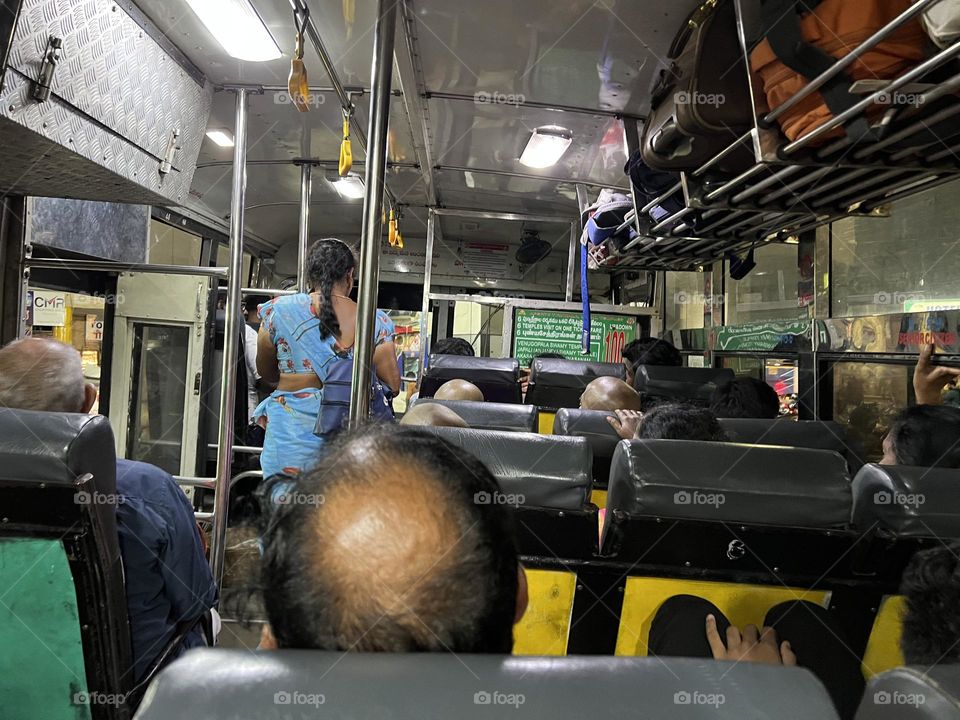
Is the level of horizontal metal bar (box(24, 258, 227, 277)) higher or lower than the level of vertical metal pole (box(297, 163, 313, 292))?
lower

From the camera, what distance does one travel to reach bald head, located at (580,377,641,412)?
404 centimetres

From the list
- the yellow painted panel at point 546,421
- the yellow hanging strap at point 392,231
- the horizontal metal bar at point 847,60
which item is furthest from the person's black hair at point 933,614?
the yellow hanging strap at point 392,231

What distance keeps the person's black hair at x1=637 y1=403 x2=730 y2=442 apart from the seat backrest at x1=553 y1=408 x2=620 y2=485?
0.37 meters

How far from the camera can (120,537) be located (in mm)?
1804

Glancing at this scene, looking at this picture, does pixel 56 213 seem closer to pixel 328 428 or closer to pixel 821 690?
pixel 328 428

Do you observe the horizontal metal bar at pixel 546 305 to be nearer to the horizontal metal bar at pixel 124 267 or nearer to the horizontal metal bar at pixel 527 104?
the horizontal metal bar at pixel 527 104

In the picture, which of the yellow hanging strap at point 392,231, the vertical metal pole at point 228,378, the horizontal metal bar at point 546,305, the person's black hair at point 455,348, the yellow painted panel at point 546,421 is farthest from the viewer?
the person's black hair at point 455,348

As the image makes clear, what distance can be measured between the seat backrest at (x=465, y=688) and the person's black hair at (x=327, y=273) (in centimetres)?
245

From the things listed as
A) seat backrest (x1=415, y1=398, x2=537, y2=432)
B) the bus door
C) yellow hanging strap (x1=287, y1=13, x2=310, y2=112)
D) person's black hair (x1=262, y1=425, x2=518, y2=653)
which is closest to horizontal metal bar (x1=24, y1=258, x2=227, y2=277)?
the bus door

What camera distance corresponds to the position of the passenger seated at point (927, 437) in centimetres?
252

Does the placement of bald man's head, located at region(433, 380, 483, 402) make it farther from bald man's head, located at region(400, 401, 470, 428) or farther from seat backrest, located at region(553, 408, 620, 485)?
bald man's head, located at region(400, 401, 470, 428)

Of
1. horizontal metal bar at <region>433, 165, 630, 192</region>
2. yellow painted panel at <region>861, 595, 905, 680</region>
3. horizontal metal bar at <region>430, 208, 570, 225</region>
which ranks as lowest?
yellow painted panel at <region>861, 595, 905, 680</region>

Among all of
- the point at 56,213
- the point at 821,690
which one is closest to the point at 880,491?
the point at 821,690

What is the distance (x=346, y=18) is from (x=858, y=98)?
2.41m
